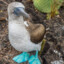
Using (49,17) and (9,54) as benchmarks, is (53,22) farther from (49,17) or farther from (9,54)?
(9,54)

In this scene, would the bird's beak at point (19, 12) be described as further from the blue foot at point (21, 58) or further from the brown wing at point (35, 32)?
the blue foot at point (21, 58)

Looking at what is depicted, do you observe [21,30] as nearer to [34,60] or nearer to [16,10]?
[16,10]

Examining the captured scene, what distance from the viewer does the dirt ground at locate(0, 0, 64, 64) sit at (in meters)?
2.08

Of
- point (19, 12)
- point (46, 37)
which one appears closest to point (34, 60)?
point (46, 37)

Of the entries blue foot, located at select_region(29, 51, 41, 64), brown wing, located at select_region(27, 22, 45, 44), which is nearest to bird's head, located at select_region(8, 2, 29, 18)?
brown wing, located at select_region(27, 22, 45, 44)

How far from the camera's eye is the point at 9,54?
7.03ft

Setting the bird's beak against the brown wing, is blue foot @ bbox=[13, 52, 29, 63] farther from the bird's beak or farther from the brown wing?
the bird's beak

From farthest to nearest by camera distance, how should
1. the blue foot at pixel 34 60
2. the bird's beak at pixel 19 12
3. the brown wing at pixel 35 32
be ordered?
the blue foot at pixel 34 60 < the brown wing at pixel 35 32 < the bird's beak at pixel 19 12

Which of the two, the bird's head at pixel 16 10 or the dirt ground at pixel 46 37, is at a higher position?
the bird's head at pixel 16 10

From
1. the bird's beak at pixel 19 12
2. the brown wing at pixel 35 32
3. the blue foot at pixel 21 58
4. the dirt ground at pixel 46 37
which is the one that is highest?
the bird's beak at pixel 19 12

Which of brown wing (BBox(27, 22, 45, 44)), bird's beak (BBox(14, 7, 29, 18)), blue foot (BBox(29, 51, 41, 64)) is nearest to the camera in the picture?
bird's beak (BBox(14, 7, 29, 18))

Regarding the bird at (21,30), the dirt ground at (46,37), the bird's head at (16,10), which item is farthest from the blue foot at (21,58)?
the bird's head at (16,10)

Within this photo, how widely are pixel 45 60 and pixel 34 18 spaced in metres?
0.76

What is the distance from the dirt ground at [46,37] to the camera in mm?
2082
